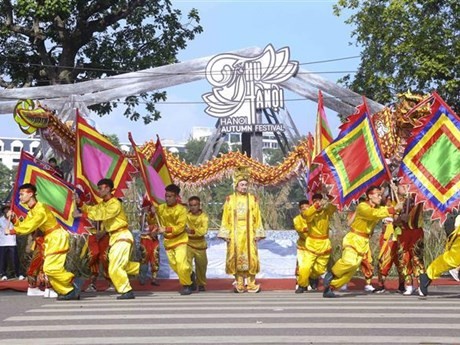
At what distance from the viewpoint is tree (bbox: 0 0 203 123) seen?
26125 millimetres

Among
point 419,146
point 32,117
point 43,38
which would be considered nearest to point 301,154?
point 32,117

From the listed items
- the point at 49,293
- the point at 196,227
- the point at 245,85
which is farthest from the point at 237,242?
the point at 245,85

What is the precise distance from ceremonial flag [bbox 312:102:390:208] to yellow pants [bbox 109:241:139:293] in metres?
2.81

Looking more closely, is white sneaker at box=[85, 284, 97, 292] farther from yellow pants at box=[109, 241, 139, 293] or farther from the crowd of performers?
yellow pants at box=[109, 241, 139, 293]

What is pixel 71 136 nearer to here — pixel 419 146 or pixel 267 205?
pixel 267 205

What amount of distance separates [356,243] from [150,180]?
11.5 feet

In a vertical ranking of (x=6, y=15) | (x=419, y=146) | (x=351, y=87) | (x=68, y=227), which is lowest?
(x=68, y=227)

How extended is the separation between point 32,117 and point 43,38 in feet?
36.3

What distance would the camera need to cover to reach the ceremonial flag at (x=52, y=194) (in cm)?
1316

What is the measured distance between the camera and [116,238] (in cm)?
1196

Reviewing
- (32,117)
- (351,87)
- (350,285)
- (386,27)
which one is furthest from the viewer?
(351,87)

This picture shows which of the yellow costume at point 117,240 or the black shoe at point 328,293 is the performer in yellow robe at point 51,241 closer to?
the yellow costume at point 117,240

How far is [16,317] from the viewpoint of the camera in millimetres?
9836

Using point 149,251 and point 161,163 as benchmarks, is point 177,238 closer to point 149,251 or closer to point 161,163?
point 149,251
